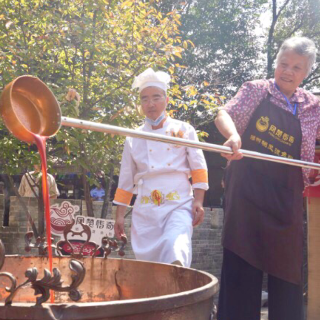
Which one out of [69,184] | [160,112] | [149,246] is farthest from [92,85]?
[69,184]

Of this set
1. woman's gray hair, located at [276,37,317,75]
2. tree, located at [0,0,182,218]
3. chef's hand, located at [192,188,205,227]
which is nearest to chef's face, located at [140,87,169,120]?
chef's hand, located at [192,188,205,227]

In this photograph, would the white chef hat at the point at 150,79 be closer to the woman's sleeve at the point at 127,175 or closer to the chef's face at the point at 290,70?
the woman's sleeve at the point at 127,175

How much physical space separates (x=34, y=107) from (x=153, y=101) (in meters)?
1.59

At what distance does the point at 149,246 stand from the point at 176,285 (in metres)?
0.93

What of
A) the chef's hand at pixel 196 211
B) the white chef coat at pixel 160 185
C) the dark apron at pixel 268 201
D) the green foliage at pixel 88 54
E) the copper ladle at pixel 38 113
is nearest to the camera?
the copper ladle at pixel 38 113

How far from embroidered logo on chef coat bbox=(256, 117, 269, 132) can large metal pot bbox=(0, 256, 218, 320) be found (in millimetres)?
1006

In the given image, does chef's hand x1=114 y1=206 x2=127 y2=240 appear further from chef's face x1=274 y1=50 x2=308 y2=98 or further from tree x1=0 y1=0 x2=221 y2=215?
tree x1=0 y1=0 x2=221 y2=215

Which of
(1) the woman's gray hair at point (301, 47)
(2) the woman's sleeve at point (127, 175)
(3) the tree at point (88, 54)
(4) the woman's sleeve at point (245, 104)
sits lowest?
(2) the woman's sleeve at point (127, 175)

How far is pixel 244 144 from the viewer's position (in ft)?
10.3

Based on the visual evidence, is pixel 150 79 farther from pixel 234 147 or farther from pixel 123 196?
pixel 234 147

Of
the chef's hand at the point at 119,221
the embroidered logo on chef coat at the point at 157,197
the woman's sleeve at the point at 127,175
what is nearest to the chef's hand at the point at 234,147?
the embroidered logo on chef coat at the point at 157,197

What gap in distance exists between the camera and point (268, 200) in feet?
9.98

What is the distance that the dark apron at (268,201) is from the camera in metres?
3.04

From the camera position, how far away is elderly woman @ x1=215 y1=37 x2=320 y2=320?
10.00 ft
